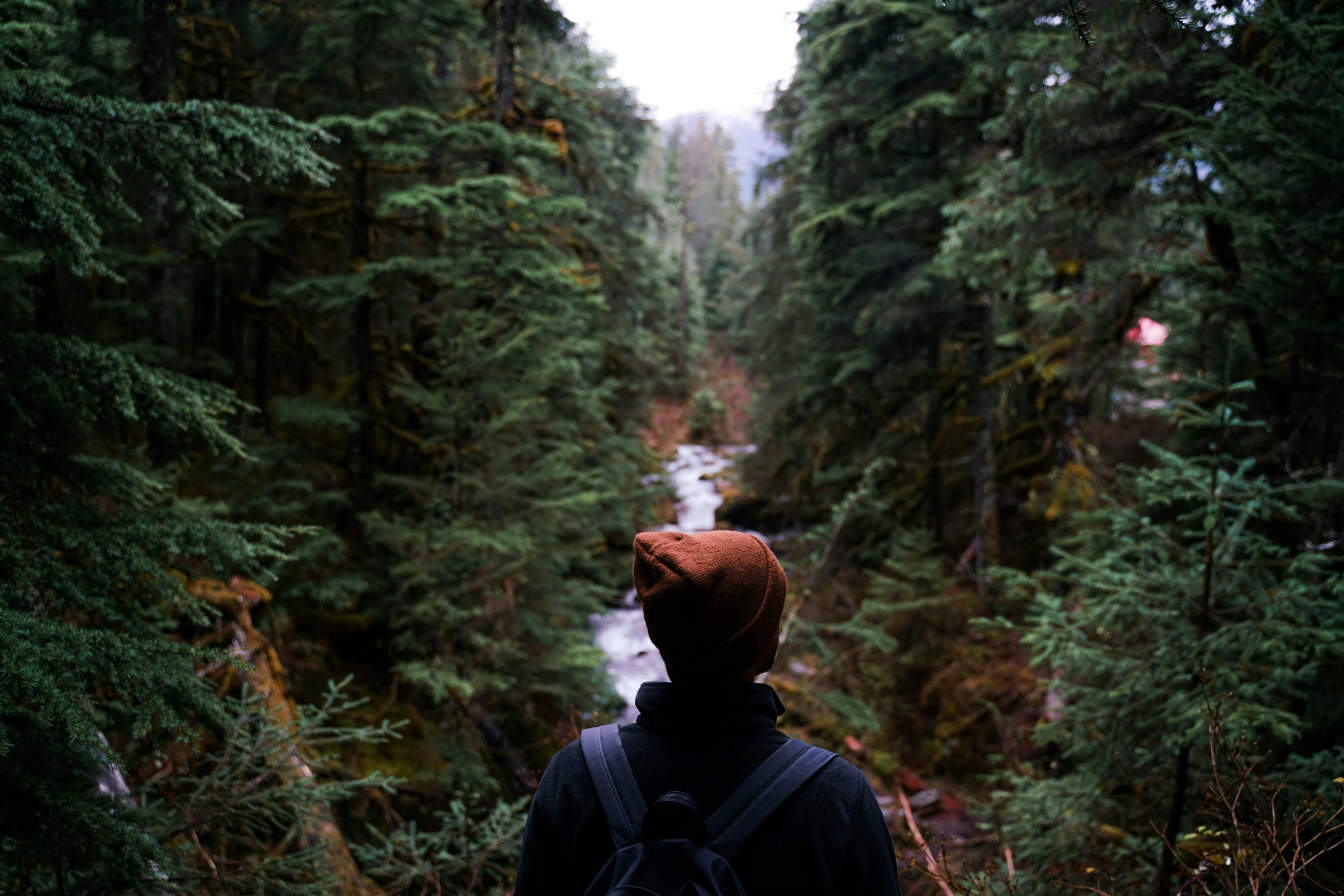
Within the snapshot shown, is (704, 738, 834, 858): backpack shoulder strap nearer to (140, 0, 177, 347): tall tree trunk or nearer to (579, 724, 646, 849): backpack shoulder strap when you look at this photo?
(579, 724, 646, 849): backpack shoulder strap

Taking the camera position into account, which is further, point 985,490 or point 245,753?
point 985,490

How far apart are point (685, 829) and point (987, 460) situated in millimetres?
10780

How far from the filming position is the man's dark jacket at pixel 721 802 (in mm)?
1457

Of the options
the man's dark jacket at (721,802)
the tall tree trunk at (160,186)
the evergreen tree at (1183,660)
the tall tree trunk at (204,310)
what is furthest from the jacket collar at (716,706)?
the tall tree trunk at (204,310)

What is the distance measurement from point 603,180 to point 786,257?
20.8 ft

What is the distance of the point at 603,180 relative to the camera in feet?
44.4

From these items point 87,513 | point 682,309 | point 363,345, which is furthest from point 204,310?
point 682,309

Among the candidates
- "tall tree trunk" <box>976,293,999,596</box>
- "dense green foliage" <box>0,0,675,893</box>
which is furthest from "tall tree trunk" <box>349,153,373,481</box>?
"tall tree trunk" <box>976,293,999,596</box>

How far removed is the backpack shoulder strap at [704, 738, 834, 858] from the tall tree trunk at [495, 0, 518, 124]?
9809 mm

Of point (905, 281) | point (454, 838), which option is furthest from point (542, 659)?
point (905, 281)

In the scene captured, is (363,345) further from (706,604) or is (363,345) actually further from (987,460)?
(987,460)

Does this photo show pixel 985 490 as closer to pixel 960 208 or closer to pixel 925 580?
pixel 925 580

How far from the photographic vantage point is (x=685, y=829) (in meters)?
1.43

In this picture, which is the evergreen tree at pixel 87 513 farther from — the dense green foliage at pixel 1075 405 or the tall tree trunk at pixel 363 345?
the tall tree trunk at pixel 363 345
